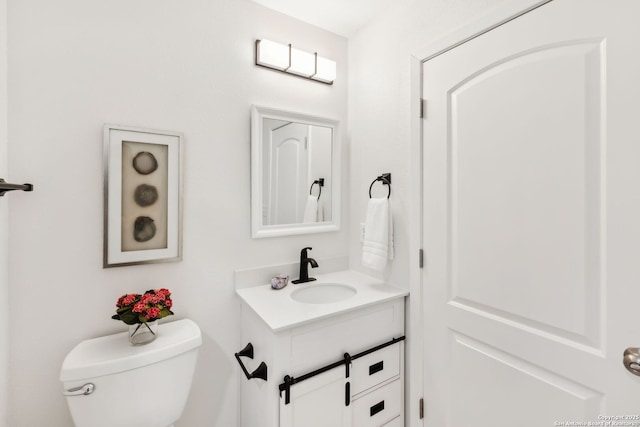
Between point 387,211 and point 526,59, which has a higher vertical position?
point 526,59

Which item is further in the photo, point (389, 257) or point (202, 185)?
point (389, 257)

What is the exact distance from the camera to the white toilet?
1009 millimetres

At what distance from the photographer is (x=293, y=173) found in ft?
5.62

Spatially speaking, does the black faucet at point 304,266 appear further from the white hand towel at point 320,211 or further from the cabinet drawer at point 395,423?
the cabinet drawer at point 395,423

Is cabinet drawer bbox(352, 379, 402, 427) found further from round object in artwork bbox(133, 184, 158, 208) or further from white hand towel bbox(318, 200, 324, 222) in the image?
round object in artwork bbox(133, 184, 158, 208)

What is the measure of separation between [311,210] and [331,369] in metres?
0.88

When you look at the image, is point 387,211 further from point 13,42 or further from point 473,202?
point 13,42

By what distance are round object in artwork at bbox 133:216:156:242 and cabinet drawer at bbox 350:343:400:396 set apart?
3.54 feet

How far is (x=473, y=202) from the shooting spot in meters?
1.20

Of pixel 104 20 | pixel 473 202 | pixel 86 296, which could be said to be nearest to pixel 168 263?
pixel 86 296

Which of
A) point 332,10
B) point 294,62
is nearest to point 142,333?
point 294,62

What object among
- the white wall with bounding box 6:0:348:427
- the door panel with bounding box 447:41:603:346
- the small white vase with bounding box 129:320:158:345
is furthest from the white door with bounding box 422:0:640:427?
the small white vase with bounding box 129:320:158:345

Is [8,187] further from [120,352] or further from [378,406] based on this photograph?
[378,406]

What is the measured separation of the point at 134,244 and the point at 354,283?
110 cm
